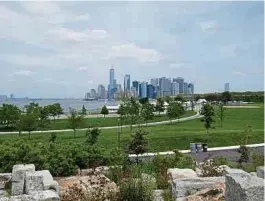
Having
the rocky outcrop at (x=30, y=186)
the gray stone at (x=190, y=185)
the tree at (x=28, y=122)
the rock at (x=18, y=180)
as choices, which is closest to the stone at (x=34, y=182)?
the rocky outcrop at (x=30, y=186)

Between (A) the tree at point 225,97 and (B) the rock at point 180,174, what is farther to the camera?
(A) the tree at point 225,97

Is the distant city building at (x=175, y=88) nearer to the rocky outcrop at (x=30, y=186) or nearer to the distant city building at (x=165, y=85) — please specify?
the distant city building at (x=165, y=85)

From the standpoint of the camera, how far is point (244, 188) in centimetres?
607

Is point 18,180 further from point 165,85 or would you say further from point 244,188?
point 165,85

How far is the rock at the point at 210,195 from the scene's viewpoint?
8.24 m

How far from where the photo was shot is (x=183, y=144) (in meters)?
34.3

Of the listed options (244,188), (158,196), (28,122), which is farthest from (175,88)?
(244,188)

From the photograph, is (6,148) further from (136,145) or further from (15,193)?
(136,145)

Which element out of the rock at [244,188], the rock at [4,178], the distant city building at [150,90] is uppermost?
the distant city building at [150,90]

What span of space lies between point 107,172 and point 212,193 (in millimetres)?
5562

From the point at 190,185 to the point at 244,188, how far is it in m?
3.22

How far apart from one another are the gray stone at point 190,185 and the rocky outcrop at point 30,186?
97.1 inches

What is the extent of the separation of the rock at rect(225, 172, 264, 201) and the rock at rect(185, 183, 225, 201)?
1537 mm

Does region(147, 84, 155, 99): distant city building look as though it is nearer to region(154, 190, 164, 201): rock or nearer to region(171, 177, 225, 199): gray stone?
region(154, 190, 164, 201): rock
